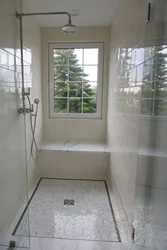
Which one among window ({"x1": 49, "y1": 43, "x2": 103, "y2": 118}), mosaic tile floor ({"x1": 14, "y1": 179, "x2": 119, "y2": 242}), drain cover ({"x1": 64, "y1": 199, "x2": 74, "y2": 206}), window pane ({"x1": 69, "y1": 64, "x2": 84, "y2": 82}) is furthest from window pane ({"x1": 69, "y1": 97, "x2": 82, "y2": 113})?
drain cover ({"x1": 64, "y1": 199, "x2": 74, "y2": 206})

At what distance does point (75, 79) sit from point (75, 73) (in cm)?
9

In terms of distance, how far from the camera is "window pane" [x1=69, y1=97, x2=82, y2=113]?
3.06 metres

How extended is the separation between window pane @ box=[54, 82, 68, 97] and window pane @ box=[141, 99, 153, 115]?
6.30 feet

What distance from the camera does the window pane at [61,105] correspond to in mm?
3074

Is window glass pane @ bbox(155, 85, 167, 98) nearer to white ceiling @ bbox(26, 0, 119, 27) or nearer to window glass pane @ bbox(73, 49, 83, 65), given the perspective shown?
white ceiling @ bbox(26, 0, 119, 27)

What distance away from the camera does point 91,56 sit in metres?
2.94

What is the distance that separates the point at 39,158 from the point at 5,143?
4.12ft

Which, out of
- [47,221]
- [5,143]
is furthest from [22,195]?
[5,143]

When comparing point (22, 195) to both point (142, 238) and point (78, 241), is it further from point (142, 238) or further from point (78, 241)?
point (142, 238)

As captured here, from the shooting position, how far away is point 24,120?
2.05 m

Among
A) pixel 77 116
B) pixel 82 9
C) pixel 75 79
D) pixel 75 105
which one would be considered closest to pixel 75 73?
pixel 75 79

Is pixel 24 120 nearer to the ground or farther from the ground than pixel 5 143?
farther from the ground

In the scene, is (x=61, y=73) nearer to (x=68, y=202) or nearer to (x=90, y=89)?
(x=90, y=89)

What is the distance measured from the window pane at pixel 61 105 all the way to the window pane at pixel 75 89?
0.54 ft
